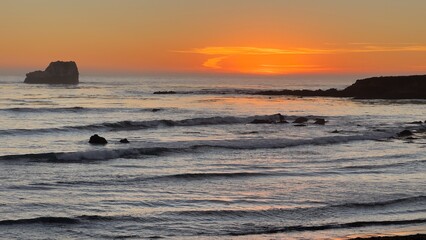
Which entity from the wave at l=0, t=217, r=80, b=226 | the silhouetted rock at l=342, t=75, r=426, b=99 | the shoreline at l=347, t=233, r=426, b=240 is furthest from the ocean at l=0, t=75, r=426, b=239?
the silhouetted rock at l=342, t=75, r=426, b=99

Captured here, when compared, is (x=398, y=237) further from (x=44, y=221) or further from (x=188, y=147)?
(x=188, y=147)

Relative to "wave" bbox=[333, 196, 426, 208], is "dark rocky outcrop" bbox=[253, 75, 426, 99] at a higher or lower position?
higher

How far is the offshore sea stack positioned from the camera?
17238cm

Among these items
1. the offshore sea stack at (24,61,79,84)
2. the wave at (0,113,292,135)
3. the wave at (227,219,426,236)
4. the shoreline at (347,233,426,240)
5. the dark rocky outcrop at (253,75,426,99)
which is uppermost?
the offshore sea stack at (24,61,79,84)

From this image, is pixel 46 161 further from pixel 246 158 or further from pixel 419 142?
pixel 419 142

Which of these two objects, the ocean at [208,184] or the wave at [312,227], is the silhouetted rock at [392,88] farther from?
the wave at [312,227]

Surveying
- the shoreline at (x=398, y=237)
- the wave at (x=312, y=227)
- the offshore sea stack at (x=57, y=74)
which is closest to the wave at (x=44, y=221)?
the wave at (x=312, y=227)

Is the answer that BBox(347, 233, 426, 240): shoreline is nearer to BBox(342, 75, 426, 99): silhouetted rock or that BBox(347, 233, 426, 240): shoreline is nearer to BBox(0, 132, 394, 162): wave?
BBox(0, 132, 394, 162): wave

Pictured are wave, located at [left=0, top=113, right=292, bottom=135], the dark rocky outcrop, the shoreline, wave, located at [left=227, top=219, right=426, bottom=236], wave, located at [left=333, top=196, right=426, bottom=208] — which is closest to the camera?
the shoreline

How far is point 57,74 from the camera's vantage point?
176 meters

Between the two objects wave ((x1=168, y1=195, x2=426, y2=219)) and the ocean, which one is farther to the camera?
wave ((x1=168, y1=195, x2=426, y2=219))

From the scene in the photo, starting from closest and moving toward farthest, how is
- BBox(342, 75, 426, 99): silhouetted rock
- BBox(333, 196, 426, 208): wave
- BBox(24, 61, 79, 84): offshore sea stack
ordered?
BBox(333, 196, 426, 208): wave → BBox(342, 75, 426, 99): silhouetted rock → BBox(24, 61, 79, 84): offshore sea stack

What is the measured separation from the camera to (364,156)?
32562 mm

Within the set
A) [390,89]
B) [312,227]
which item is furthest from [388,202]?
[390,89]
